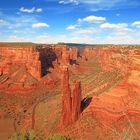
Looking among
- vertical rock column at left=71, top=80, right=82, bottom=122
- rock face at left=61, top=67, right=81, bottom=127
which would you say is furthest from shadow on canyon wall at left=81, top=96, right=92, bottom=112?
rock face at left=61, top=67, right=81, bottom=127

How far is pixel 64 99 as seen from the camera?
63.7m

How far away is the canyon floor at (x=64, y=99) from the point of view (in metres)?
60.1

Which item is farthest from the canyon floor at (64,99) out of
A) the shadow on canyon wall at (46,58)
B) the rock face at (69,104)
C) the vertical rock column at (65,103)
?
the shadow on canyon wall at (46,58)

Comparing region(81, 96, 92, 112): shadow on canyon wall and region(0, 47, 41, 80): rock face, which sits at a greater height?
region(0, 47, 41, 80): rock face

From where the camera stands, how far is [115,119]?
197ft

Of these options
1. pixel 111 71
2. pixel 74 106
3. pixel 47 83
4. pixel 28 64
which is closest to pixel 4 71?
pixel 28 64

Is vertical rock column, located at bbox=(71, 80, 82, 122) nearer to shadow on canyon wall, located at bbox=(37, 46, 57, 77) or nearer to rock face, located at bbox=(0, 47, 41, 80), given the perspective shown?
rock face, located at bbox=(0, 47, 41, 80)

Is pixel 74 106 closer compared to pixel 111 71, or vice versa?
pixel 74 106

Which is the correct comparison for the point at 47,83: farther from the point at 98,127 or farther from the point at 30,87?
the point at 98,127

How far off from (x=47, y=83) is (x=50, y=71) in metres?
14.2

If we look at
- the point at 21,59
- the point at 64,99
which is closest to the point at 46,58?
the point at 21,59

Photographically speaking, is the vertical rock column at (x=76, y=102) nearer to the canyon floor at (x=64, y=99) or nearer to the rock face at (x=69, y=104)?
the rock face at (x=69, y=104)

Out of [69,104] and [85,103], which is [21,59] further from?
[69,104]

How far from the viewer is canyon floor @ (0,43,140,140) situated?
60062mm
